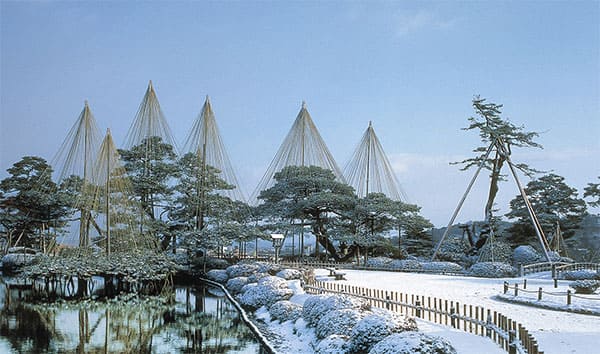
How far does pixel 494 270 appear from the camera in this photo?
27391 millimetres

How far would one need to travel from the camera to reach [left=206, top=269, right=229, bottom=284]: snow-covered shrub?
29359 millimetres

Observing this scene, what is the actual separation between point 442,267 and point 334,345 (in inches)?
828

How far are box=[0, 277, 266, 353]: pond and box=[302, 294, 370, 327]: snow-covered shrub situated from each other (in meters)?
1.55

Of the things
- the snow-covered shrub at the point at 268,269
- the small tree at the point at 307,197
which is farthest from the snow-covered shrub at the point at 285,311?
the small tree at the point at 307,197

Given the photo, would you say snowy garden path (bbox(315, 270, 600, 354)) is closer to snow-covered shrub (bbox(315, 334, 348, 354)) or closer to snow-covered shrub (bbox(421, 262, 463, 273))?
snow-covered shrub (bbox(421, 262, 463, 273))

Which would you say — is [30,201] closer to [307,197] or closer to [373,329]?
[307,197]

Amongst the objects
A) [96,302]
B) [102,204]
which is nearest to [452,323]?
[96,302]

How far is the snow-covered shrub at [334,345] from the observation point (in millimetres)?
10367

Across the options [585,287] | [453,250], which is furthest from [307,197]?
[585,287]

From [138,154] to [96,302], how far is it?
14.3 metres

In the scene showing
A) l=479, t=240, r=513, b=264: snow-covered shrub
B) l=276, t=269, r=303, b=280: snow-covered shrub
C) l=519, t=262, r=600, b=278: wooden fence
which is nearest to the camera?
l=276, t=269, r=303, b=280: snow-covered shrub

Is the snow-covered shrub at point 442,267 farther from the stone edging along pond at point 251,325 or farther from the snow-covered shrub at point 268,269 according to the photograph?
the stone edging along pond at point 251,325

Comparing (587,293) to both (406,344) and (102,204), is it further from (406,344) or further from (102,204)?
(102,204)

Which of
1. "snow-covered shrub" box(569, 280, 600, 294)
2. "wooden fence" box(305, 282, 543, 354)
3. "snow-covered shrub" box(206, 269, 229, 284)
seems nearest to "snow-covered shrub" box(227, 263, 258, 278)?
"snow-covered shrub" box(206, 269, 229, 284)
